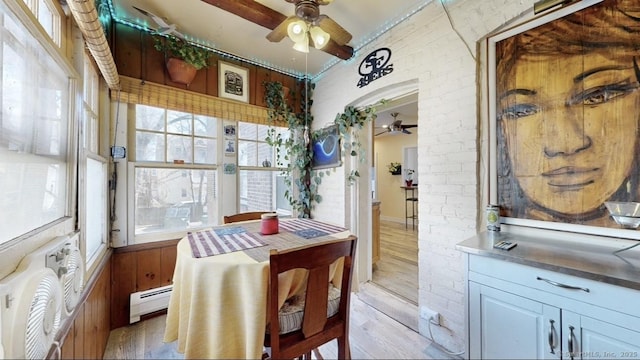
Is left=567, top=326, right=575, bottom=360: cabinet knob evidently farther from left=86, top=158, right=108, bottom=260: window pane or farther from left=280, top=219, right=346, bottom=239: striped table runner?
left=86, top=158, right=108, bottom=260: window pane

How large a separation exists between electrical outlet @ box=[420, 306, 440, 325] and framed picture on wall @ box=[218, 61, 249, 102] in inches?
108

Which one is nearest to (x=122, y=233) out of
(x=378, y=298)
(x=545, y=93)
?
(x=378, y=298)

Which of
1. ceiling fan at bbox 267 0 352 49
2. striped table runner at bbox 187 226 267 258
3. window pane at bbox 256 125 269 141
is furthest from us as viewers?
window pane at bbox 256 125 269 141

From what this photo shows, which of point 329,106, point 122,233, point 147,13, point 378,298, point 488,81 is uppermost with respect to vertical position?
point 147,13

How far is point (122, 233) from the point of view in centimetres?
208

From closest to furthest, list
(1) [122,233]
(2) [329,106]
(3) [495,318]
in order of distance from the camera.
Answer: (3) [495,318]
(1) [122,233]
(2) [329,106]

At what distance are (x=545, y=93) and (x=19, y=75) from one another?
242cm

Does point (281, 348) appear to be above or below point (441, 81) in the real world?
below

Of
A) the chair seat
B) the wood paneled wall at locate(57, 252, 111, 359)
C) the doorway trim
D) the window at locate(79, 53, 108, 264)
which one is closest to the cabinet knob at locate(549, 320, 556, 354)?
the chair seat

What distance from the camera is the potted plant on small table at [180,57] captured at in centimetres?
224

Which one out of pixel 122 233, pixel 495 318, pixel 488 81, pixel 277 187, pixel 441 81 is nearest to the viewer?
pixel 495 318

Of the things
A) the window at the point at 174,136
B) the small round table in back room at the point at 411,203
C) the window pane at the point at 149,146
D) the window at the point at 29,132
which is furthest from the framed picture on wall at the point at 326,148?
the small round table in back room at the point at 411,203

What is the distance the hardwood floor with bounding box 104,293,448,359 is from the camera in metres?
1.71

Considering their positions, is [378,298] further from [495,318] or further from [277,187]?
[277,187]
